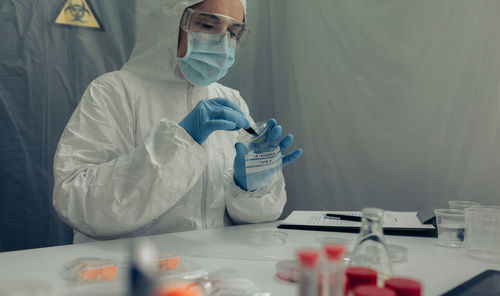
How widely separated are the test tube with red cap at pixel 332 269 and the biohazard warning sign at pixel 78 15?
1.75 m

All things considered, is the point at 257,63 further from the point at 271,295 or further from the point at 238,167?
the point at 271,295

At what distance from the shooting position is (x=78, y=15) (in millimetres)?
1699

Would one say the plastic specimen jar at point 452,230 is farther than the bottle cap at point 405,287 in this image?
Yes

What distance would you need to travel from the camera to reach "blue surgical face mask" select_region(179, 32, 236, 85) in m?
1.24

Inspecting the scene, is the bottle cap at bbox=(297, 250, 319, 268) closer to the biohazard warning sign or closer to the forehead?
the forehead

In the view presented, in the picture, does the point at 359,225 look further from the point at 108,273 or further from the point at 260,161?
the point at 108,273

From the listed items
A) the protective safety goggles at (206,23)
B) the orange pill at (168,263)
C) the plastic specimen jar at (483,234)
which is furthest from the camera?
the protective safety goggles at (206,23)

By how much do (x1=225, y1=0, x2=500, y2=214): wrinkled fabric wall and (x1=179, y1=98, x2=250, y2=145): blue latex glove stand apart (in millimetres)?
776

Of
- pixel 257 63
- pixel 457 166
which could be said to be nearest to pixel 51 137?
pixel 257 63

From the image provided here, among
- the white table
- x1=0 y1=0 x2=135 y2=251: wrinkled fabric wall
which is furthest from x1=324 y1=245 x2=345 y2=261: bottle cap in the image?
x1=0 y1=0 x2=135 y2=251: wrinkled fabric wall

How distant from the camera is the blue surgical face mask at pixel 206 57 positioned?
1.24 meters

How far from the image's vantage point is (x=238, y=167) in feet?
3.88

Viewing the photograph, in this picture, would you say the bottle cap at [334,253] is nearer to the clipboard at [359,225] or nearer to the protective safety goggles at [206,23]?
the clipboard at [359,225]

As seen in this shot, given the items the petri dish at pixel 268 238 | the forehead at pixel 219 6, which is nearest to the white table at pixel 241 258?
the petri dish at pixel 268 238
